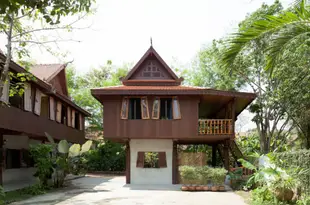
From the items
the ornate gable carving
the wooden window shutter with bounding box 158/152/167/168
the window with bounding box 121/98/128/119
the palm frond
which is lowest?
the wooden window shutter with bounding box 158/152/167/168

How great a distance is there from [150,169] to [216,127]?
3.99 meters

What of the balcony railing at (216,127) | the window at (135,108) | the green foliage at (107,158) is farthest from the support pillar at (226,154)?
the green foliage at (107,158)

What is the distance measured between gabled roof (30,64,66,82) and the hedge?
1488 centimetres

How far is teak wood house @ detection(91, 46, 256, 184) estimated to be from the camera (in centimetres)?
1797

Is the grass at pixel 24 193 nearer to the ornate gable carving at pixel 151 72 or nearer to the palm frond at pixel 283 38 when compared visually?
the ornate gable carving at pixel 151 72

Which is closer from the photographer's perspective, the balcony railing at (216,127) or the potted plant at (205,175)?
the potted plant at (205,175)

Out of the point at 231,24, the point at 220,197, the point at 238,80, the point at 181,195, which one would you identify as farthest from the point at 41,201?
the point at 231,24

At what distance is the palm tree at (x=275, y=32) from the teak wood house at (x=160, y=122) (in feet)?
35.0

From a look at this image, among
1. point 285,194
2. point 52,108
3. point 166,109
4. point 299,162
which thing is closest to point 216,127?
point 166,109

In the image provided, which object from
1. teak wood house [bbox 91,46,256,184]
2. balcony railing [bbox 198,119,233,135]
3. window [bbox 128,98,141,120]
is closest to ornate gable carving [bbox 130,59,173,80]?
teak wood house [bbox 91,46,256,184]

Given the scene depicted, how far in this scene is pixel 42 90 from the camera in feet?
65.4

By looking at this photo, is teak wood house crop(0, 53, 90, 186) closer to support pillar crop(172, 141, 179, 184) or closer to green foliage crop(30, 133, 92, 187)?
green foliage crop(30, 133, 92, 187)

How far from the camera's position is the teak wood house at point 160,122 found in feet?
59.0

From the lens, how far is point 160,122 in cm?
1823
